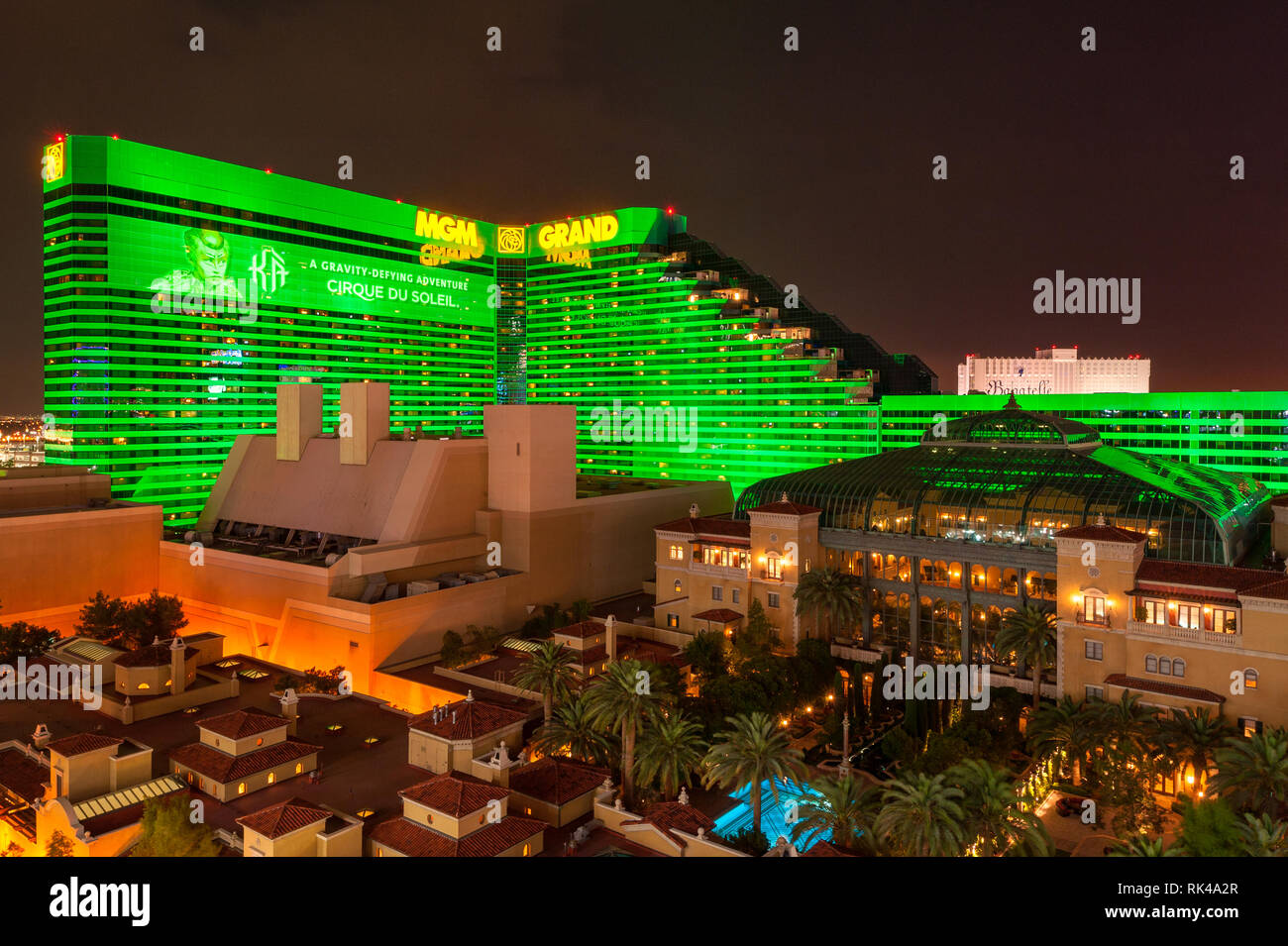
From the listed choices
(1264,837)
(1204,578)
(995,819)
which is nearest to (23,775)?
(995,819)

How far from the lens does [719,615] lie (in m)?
56.5

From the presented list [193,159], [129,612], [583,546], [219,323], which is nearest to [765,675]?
[583,546]

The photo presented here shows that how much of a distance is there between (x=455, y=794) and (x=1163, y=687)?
1334 inches

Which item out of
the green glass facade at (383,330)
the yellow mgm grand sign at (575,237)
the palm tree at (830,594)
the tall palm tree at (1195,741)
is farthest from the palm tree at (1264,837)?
the yellow mgm grand sign at (575,237)

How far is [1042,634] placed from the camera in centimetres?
4425

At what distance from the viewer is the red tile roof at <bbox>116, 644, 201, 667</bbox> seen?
45.9m

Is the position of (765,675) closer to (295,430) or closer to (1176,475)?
(1176,475)

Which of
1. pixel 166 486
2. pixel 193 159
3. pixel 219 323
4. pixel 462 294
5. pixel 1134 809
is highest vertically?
pixel 193 159

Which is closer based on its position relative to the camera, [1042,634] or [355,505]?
[1042,634]

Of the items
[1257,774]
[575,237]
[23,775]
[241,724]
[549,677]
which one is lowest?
[23,775]

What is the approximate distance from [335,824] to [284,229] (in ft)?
346

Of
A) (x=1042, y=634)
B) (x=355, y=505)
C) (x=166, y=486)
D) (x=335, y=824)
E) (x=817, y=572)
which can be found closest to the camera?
(x=335, y=824)

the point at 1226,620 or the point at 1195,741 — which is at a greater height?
the point at 1226,620

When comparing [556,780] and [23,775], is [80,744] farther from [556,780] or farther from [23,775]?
[556,780]
